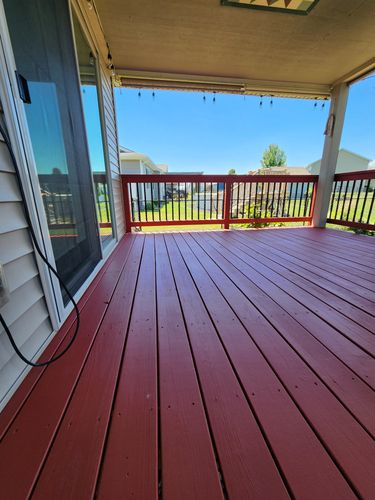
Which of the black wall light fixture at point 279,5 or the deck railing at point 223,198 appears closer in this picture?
the black wall light fixture at point 279,5

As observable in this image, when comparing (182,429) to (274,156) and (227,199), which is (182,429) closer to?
(227,199)

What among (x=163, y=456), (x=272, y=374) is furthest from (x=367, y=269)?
(x=163, y=456)

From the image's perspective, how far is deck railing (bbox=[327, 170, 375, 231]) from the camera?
10.5 feet

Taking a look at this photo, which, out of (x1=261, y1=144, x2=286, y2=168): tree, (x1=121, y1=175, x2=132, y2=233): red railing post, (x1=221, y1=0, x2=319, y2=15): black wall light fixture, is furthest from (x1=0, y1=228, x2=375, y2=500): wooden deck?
(x1=261, y1=144, x2=286, y2=168): tree

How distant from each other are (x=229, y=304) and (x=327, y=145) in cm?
370

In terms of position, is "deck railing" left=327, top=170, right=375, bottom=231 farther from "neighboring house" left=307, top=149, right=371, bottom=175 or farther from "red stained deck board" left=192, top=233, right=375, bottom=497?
"neighboring house" left=307, top=149, right=371, bottom=175

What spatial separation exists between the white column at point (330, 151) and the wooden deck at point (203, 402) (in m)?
2.88

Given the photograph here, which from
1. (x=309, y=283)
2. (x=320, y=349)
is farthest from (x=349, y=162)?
(x=320, y=349)

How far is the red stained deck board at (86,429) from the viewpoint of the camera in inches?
20.7

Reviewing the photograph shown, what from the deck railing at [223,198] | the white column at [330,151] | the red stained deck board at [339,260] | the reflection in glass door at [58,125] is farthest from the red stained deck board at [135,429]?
the white column at [330,151]

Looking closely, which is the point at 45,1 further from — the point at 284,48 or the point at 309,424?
the point at 284,48

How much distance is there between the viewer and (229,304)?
135cm

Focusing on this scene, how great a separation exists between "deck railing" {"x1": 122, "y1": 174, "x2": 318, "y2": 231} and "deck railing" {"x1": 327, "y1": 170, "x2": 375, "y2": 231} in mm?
368

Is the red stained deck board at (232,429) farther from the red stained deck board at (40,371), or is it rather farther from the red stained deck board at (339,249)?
the red stained deck board at (339,249)
